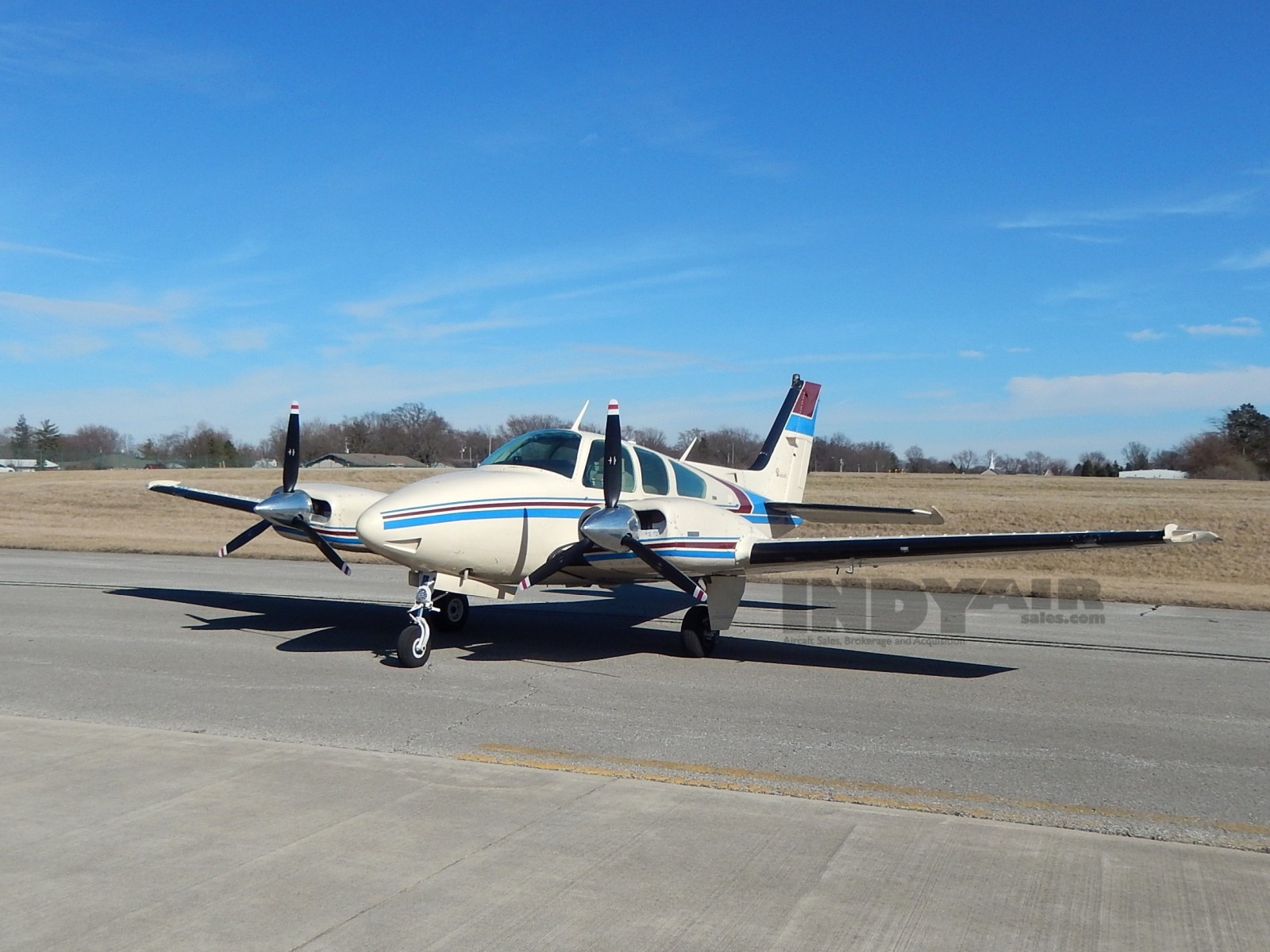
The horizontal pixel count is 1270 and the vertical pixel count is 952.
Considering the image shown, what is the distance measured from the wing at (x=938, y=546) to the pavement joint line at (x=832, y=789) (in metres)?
4.11

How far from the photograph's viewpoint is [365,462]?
94.0m

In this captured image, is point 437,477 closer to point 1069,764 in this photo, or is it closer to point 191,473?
point 1069,764

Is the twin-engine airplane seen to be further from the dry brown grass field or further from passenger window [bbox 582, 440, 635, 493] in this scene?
the dry brown grass field

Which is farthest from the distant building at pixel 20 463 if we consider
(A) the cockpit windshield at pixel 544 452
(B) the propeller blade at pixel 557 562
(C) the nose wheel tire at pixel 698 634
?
(C) the nose wheel tire at pixel 698 634

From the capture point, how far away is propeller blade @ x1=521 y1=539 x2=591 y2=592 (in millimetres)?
11609

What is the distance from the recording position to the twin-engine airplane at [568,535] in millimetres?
10906

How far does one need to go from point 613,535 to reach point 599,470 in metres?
1.70

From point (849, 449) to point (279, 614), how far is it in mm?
117467

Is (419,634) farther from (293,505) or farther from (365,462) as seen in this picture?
(365,462)

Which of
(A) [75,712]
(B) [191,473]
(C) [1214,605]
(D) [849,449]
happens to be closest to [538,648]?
(A) [75,712]

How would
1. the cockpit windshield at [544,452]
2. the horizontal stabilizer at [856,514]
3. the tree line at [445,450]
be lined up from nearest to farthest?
1. the cockpit windshield at [544,452]
2. the horizontal stabilizer at [856,514]
3. the tree line at [445,450]

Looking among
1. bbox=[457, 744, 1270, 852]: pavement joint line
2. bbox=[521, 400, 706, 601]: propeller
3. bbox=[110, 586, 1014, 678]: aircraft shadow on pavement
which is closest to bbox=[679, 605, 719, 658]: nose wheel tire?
bbox=[110, 586, 1014, 678]: aircraft shadow on pavement

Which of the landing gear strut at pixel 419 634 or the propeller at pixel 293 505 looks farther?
the propeller at pixel 293 505

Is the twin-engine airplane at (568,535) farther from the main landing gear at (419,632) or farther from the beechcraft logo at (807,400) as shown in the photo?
the beechcraft logo at (807,400)
